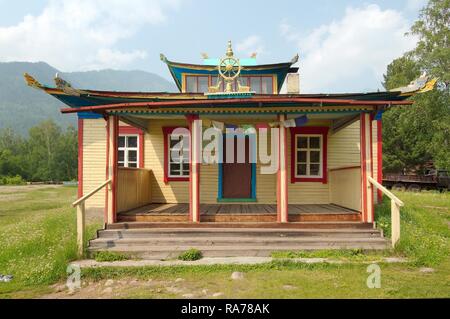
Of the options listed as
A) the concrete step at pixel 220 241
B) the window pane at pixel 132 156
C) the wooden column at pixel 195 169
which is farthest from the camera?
the window pane at pixel 132 156

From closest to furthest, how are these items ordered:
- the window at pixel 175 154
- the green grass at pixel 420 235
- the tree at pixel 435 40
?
the green grass at pixel 420 235 < the window at pixel 175 154 < the tree at pixel 435 40

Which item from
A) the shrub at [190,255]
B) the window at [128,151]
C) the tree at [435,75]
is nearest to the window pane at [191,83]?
the window at [128,151]

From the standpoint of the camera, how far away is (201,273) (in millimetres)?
5582

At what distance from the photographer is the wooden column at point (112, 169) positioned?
7.30 metres

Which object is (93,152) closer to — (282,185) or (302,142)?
(282,185)

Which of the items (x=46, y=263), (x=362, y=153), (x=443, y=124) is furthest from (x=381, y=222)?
(x=443, y=124)

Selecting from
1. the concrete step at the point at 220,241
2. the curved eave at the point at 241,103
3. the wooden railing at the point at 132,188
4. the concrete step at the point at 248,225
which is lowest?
the concrete step at the point at 220,241

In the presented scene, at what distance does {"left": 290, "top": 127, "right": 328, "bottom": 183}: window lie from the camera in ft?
32.1

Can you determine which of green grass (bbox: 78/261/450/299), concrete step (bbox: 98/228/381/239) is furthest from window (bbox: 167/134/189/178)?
green grass (bbox: 78/261/450/299)

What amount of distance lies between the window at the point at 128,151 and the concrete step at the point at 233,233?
3.47m

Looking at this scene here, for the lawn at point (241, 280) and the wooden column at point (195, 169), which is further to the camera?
the wooden column at point (195, 169)

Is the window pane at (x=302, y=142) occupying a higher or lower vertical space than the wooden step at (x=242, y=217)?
higher

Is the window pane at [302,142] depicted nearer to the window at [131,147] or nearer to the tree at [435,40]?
the window at [131,147]

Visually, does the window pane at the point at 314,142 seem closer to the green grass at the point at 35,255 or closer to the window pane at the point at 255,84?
the window pane at the point at 255,84
